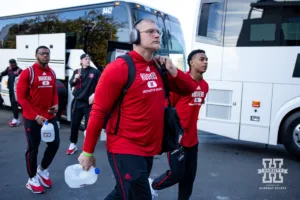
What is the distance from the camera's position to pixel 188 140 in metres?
3.59

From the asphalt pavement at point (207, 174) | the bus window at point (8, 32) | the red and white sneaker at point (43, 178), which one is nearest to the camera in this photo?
the asphalt pavement at point (207, 174)

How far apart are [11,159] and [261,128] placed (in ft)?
16.7

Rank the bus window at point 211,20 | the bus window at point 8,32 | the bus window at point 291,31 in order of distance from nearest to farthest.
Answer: the bus window at point 291,31, the bus window at point 211,20, the bus window at point 8,32

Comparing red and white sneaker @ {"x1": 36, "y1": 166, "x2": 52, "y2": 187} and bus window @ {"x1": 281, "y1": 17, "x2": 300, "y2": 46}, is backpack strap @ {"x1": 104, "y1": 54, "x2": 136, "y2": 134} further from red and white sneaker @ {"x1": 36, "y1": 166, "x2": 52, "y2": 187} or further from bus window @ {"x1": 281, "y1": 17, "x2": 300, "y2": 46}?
bus window @ {"x1": 281, "y1": 17, "x2": 300, "y2": 46}

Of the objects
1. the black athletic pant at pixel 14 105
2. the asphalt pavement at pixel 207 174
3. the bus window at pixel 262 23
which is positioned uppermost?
the bus window at pixel 262 23

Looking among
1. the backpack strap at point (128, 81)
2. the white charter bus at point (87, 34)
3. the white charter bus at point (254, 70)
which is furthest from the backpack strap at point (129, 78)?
the white charter bus at point (87, 34)

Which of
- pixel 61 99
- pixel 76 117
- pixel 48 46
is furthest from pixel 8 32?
pixel 76 117

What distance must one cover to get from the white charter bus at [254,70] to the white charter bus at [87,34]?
1949 millimetres

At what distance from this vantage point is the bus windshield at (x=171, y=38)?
9062mm

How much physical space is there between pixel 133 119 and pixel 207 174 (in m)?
3.43

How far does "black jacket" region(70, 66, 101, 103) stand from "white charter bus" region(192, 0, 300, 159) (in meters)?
2.58

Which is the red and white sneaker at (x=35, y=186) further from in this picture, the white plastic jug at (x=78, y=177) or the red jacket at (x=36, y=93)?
the white plastic jug at (x=78, y=177)

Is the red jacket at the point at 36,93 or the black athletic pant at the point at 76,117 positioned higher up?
the red jacket at the point at 36,93

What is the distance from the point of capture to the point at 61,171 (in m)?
5.53
